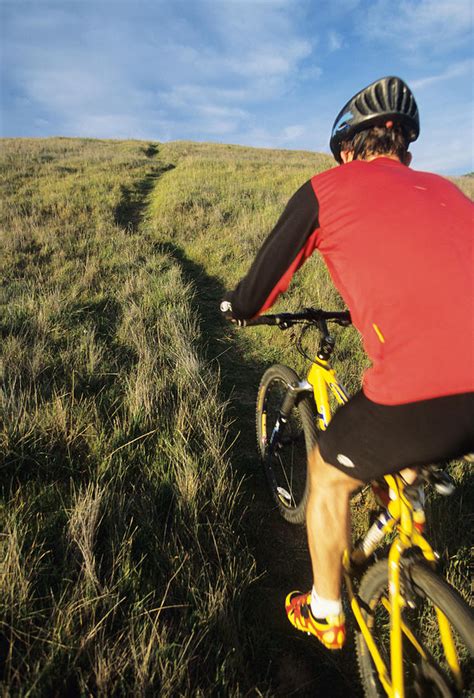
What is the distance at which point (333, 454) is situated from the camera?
1.52 metres

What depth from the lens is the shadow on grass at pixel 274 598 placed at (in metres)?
1.86

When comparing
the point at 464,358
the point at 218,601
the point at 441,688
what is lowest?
the point at 218,601

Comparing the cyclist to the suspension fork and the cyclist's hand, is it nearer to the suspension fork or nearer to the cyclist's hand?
the cyclist's hand

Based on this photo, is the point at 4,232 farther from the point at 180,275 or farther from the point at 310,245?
the point at 310,245

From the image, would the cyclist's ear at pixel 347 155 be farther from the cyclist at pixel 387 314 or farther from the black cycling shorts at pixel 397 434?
the black cycling shorts at pixel 397 434

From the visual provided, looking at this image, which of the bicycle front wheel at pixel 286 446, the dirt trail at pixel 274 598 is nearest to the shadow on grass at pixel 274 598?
the dirt trail at pixel 274 598

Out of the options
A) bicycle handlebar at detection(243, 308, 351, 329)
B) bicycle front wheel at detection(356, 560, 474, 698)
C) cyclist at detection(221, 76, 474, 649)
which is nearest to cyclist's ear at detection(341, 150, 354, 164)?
cyclist at detection(221, 76, 474, 649)

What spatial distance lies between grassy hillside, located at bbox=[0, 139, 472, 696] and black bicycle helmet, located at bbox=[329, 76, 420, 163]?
2137 millimetres

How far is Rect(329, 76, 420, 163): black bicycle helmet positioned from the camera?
179cm

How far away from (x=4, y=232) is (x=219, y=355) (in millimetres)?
6539

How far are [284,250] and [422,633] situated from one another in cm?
194

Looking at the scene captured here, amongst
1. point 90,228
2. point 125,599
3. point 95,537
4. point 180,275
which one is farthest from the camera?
point 90,228

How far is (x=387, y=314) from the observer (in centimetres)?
128

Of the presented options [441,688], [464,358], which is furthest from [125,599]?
[464,358]
